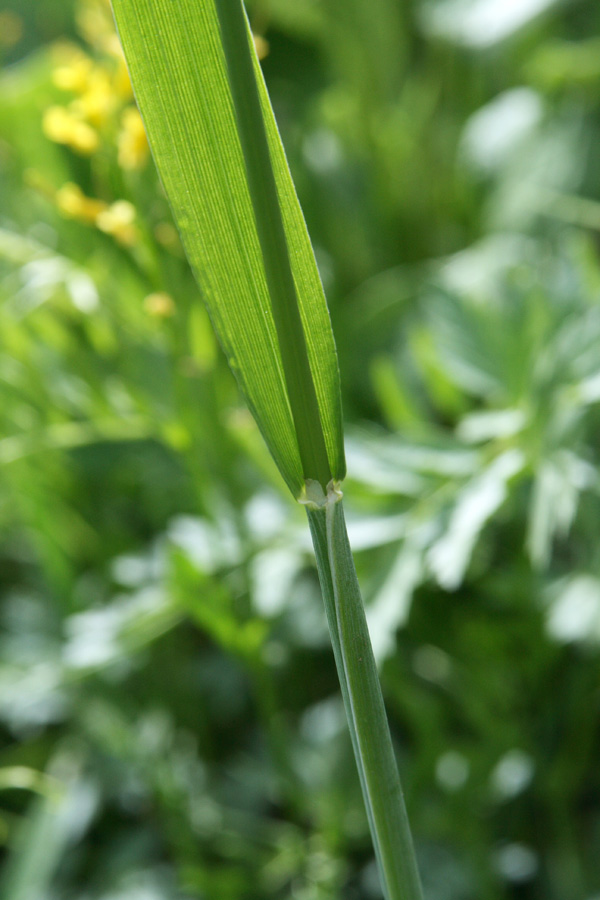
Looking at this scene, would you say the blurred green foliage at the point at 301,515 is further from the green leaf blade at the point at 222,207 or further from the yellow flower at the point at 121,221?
the green leaf blade at the point at 222,207

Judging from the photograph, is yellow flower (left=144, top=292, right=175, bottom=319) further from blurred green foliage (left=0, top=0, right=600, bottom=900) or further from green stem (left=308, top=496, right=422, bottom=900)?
green stem (left=308, top=496, right=422, bottom=900)

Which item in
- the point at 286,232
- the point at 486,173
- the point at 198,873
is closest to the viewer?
the point at 286,232

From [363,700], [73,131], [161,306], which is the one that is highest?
[73,131]

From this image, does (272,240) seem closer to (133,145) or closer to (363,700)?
(363,700)

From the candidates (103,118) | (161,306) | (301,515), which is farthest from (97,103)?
(301,515)

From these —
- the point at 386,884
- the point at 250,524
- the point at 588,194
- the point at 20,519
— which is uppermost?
the point at 588,194

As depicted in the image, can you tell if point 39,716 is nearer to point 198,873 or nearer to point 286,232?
point 198,873

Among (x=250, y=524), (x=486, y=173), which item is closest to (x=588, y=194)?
(x=486, y=173)
